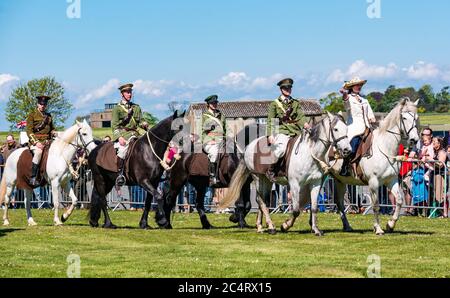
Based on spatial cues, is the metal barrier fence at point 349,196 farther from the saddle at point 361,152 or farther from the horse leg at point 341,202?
the saddle at point 361,152

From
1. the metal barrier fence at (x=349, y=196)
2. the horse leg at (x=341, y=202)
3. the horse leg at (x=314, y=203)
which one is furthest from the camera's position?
the metal barrier fence at (x=349, y=196)

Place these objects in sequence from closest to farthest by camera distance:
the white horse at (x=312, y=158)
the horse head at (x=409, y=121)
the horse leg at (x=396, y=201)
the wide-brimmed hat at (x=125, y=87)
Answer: the white horse at (x=312, y=158), the horse head at (x=409, y=121), the horse leg at (x=396, y=201), the wide-brimmed hat at (x=125, y=87)

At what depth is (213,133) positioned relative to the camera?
22.3 metres

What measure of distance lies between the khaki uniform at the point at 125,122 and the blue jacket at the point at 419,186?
8.14 metres

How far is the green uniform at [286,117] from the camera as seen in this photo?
20.4m

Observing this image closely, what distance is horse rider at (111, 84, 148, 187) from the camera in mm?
22348

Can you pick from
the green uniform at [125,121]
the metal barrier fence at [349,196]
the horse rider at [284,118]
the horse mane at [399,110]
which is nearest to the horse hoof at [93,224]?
the green uniform at [125,121]

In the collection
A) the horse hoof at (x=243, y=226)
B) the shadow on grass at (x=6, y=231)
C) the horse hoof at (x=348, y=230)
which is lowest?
the horse hoof at (x=243, y=226)

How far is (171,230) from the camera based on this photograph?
2167 centimetres

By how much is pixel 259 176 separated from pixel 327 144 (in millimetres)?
2294

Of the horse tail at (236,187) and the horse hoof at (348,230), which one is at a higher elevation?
the horse tail at (236,187)

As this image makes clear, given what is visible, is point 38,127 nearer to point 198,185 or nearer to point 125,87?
point 125,87
